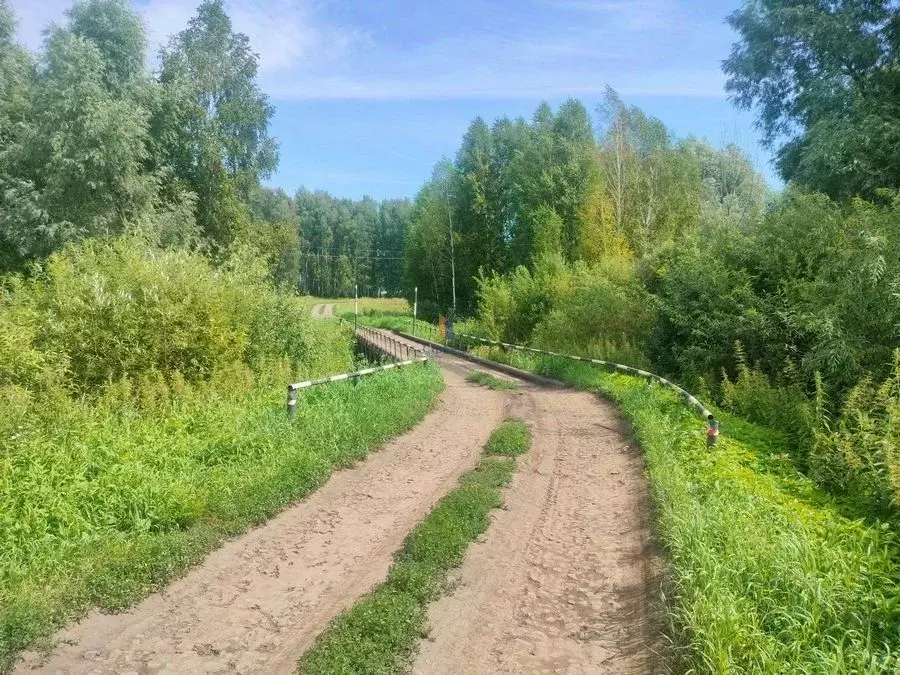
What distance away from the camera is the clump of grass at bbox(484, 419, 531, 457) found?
10.6 m

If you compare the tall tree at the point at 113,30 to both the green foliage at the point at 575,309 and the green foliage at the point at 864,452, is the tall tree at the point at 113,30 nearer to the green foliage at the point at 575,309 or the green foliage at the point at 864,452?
the green foliage at the point at 575,309

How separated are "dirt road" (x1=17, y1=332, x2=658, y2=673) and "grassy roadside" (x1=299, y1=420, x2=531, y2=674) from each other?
149 millimetres

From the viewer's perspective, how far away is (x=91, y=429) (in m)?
8.48

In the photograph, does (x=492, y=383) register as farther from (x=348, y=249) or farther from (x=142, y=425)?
(x=348, y=249)

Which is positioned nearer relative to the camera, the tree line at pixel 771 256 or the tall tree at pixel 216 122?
the tree line at pixel 771 256

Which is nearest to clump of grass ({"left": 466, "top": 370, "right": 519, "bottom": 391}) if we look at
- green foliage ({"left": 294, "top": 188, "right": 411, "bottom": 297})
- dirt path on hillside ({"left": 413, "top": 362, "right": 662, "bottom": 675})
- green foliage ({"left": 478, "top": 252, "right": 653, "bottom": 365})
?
green foliage ({"left": 478, "top": 252, "right": 653, "bottom": 365})

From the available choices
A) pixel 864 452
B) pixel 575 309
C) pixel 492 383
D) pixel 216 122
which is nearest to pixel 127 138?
pixel 216 122

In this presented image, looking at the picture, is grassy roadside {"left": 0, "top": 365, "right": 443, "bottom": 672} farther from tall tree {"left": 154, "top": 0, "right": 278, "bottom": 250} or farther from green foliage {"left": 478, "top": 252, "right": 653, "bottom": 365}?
tall tree {"left": 154, "top": 0, "right": 278, "bottom": 250}

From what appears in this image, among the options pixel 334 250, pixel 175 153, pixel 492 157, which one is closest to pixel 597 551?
pixel 175 153

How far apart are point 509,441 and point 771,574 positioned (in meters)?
6.18

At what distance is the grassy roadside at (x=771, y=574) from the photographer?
405 centimetres

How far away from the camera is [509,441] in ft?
36.2

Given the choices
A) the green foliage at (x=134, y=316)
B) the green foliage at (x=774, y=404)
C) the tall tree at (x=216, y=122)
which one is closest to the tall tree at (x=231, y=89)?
the tall tree at (x=216, y=122)

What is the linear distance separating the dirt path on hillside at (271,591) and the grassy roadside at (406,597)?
21 centimetres
